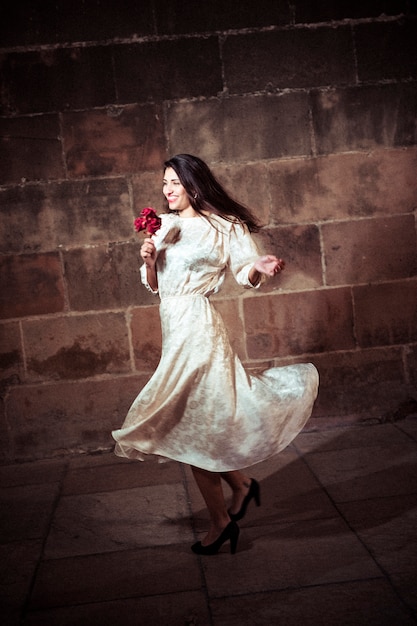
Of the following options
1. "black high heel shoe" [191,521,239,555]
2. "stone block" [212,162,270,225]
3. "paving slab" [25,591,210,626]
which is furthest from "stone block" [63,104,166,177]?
"paving slab" [25,591,210,626]

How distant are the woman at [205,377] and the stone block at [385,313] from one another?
2.01m

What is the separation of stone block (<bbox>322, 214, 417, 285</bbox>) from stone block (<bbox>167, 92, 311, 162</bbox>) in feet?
2.57

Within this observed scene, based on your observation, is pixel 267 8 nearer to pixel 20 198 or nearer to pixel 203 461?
pixel 20 198

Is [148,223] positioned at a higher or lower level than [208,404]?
higher

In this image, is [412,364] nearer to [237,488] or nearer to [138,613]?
[237,488]

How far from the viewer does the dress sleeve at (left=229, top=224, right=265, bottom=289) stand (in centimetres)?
→ 273

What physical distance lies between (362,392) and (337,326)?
607 mm

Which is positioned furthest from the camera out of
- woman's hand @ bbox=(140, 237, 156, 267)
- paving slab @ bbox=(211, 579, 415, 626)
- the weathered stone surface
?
the weathered stone surface

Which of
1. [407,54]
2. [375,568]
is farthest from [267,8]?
[375,568]

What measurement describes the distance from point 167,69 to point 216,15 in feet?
1.90

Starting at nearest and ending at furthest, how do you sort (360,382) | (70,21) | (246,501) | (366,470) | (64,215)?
(246,501)
(366,470)
(70,21)
(64,215)
(360,382)

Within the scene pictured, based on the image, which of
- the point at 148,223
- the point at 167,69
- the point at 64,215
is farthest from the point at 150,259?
the point at 167,69

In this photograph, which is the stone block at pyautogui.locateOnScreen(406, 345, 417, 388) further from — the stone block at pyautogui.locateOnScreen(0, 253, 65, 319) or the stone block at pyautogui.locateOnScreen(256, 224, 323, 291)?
the stone block at pyautogui.locateOnScreen(0, 253, 65, 319)

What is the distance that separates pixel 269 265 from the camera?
2529mm
